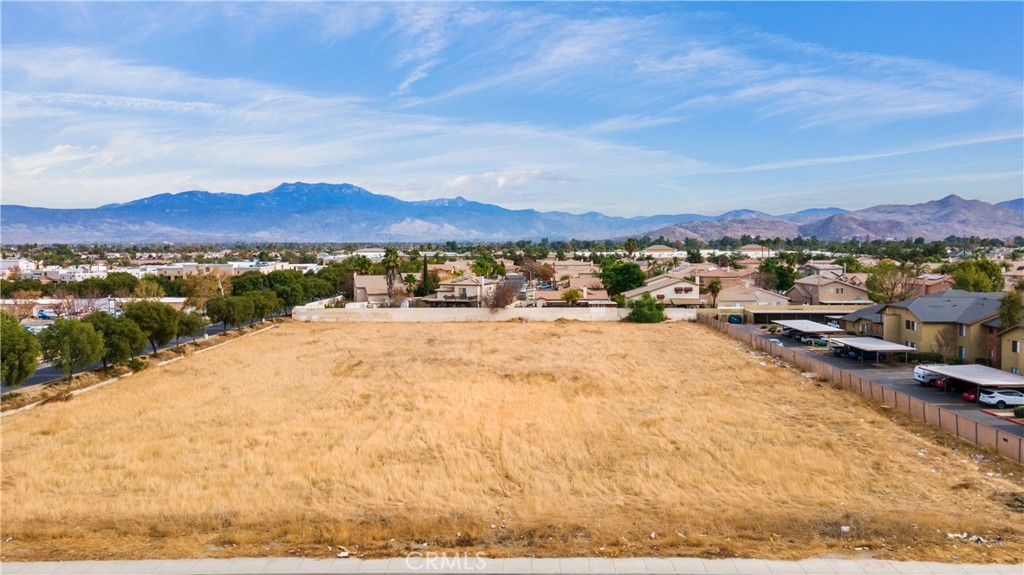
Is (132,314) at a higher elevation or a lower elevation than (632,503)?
higher

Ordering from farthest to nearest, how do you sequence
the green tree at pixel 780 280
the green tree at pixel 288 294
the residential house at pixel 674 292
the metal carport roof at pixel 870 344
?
1. the green tree at pixel 780 280
2. the residential house at pixel 674 292
3. the green tree at pixel 288 294
4. the metal carport roof at pixel 870 344

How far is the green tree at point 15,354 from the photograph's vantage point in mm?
28328

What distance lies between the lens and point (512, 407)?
26719 millimetres

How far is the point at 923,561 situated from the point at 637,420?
40.5 feet

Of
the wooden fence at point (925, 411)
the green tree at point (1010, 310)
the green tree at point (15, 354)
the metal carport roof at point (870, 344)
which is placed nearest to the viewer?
the wooden fence at point (925, 411)

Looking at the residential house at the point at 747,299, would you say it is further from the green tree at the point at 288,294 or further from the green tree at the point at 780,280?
the green tree at the point at 288,294

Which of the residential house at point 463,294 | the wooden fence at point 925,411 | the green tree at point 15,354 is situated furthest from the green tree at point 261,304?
the wooden fence at point 925,411

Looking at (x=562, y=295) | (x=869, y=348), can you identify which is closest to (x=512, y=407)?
(x=869, y=348)

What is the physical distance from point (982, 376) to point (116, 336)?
142 ft

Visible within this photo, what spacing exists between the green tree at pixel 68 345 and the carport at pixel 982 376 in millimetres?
41006

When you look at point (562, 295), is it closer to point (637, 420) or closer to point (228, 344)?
point (228, 344)

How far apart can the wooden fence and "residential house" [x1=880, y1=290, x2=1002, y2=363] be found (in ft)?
24.7

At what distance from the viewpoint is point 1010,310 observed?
31.5 metres

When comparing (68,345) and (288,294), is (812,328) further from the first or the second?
(288,294)
